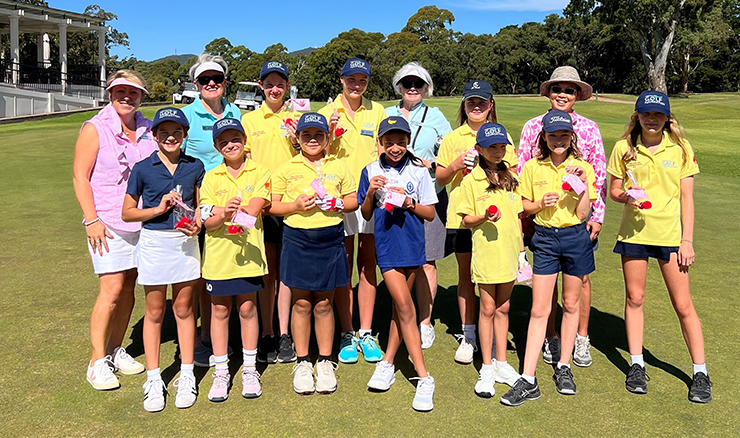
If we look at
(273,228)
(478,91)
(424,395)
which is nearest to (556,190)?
(478,91)

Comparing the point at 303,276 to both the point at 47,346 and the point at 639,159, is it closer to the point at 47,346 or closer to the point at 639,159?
the point at 47,346

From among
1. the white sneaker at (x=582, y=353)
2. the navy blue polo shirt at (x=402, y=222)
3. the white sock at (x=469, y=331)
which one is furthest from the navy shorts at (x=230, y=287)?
the white sneaker at (x=582, y=353)

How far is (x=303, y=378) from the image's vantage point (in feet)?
14.1

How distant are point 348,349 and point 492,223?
5.13ft

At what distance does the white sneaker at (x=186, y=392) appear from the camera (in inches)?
159

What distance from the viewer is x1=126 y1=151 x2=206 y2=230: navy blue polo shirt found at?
4059 mm

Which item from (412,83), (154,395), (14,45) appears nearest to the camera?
(154,395)

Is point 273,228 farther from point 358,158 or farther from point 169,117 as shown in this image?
point 169,117

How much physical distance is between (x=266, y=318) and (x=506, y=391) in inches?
80.2

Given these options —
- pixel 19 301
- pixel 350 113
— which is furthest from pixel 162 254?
pixel 19 301

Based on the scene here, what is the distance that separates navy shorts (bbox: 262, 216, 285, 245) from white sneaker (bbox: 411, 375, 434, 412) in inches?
64.4

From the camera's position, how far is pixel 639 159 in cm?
439

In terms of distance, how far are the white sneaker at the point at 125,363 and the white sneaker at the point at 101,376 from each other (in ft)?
0.86

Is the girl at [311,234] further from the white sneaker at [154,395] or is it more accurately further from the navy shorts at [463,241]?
the navy shorts at [463,241]
